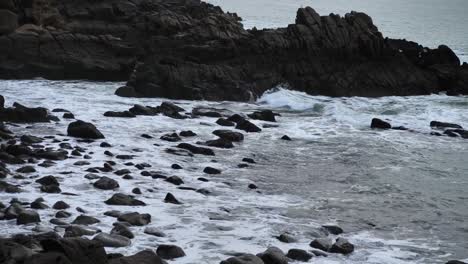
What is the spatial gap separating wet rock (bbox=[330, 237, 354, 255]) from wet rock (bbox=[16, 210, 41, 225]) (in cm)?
457

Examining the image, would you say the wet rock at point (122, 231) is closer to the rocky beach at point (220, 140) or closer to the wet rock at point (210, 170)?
the rocky beach at point (220, 140)

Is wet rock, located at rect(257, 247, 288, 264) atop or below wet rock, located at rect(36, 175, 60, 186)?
below

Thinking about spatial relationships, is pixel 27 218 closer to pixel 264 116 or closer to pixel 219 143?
pixel 219 143

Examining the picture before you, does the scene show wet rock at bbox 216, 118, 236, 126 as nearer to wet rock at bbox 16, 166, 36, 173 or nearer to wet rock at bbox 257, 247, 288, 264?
wet rock at bbox 16, 166, 36, 173

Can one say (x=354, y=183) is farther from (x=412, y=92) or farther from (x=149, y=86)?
(x=412, y=92)

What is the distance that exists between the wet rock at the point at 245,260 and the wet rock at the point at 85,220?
2.50 meters

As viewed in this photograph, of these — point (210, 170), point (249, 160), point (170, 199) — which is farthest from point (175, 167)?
point (170, 199)

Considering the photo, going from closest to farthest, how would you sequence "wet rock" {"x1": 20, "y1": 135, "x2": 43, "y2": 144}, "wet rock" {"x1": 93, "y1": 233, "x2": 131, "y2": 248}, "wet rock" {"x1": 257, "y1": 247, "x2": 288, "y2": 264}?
"wet rock" {"x1": 257, "y1": 247, "x2": 288, "y2": 264} < "wet rock" {"x1": 93, "y1": 233, "x2": 131, "y2": 248} < "wet rock" {"x1": 20, "y1": 135, "x2": 43, "y2": 144}

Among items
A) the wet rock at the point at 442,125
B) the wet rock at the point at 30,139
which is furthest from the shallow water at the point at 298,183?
the wet rock at the point at 30,139

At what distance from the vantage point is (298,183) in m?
14.5

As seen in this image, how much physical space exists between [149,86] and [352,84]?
9163 mm

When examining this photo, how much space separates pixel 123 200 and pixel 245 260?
3.56 meters

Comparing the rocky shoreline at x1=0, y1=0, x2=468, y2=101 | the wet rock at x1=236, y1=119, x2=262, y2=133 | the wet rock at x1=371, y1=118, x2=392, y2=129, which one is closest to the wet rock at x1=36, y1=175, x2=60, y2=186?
the wet rock at x1=236, y1=119, x2=262, y2=133

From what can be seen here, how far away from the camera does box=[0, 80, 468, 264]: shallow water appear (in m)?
10.4
